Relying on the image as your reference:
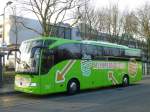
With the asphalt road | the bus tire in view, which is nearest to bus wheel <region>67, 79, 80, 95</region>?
the asphalt road

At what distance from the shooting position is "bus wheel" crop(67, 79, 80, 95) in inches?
774

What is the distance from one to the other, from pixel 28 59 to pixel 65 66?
2177 mm

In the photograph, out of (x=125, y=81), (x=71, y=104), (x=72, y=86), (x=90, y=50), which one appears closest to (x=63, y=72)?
(x=72, y=86)

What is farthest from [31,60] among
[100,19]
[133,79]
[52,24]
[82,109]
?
[100,19]

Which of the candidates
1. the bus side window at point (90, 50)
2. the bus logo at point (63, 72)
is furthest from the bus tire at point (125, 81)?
the bus logo at point (63, 72)

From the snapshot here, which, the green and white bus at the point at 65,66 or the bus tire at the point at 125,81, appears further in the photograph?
the bus tire at the point at 125,81

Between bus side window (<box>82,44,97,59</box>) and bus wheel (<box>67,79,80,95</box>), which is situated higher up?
bus side window (<box>82,44,97,59</box>)

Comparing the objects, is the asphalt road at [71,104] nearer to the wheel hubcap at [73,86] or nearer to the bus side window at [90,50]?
the wheel hubcap at [73,86]

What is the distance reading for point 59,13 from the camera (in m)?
36.1

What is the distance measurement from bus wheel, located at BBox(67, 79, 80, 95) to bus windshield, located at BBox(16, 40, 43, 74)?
2603 mm

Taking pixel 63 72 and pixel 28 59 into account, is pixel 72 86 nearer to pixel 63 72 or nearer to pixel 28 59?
pixel 63 72

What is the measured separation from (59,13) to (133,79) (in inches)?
481

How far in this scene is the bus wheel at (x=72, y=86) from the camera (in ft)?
64.5

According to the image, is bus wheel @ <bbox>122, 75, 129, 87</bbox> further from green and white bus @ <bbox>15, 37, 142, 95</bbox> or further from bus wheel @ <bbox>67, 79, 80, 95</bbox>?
bus wheel @ <bbox>67, 79, 80, 95</bbox>
